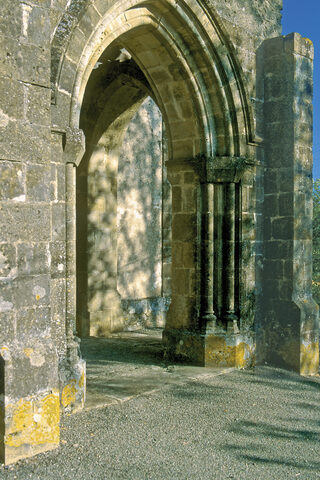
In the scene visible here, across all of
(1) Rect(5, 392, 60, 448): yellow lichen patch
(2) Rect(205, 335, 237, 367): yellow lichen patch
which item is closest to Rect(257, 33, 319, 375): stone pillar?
(2) Rect(205, 335, 237, 367): yellow lichen patch

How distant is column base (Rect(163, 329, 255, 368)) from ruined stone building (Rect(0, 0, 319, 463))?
15 millimetres

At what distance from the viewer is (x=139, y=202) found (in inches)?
351

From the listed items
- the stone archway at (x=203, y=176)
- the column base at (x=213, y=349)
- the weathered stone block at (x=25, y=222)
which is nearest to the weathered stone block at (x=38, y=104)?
the weathered stone block at (x=25, y=222)

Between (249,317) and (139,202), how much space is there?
3.46 meters

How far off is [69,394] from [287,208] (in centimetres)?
339

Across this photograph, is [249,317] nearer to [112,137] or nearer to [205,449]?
[205,449]

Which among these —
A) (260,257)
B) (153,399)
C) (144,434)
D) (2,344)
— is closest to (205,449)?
(144,434)

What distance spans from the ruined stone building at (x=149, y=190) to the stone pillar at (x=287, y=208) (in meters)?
0.02

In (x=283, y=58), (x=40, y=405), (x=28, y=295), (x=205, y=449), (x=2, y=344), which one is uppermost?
(x=283, y=58)

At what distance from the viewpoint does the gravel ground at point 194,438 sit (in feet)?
11.0

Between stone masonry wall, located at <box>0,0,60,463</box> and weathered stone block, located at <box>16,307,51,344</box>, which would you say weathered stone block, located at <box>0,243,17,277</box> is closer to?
stone masonry wall, located at <box>0,0,60,463</box>

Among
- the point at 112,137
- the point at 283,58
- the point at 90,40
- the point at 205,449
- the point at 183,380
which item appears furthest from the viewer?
the point at 112,137

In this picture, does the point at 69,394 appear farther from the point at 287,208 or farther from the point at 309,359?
the point at 287,208

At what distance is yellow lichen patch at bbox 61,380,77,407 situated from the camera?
13.7 ft
